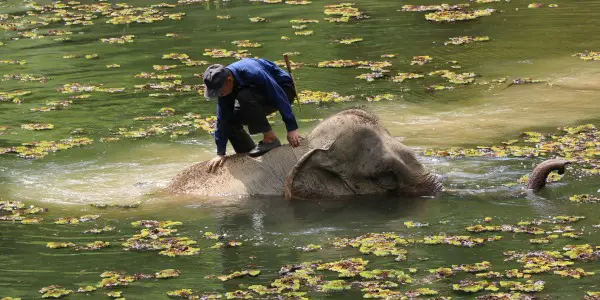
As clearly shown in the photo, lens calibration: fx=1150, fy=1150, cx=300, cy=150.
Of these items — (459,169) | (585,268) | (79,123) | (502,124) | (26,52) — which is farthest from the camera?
(26,52)

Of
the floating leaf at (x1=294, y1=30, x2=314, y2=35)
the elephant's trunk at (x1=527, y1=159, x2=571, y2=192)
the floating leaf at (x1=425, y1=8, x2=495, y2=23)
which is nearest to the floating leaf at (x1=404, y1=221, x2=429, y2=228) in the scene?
the elephant's trunk at (x1=527, y1=159, x2=571, y2=192)

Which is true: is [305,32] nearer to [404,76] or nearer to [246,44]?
[246,44]

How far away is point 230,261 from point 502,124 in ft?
16.6

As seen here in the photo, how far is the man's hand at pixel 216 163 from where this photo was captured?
11000 millimetres

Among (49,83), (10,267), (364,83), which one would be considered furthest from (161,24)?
(10,267)

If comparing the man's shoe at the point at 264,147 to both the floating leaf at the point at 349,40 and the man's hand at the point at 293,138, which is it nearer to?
the man's hand at the point at 293,138

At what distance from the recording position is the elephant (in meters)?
10.4

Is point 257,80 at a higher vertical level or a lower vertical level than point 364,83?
higher

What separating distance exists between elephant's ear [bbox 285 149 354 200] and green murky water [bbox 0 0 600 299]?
0.15 metres

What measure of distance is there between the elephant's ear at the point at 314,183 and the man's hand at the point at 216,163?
0.74 m

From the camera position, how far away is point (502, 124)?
42.6 feet

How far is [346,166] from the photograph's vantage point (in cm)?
1050

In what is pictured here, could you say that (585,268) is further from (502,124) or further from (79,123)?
(79,123)

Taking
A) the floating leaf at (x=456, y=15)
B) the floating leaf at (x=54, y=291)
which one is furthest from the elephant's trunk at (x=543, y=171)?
the floating leaf at (x=456, y=15)
